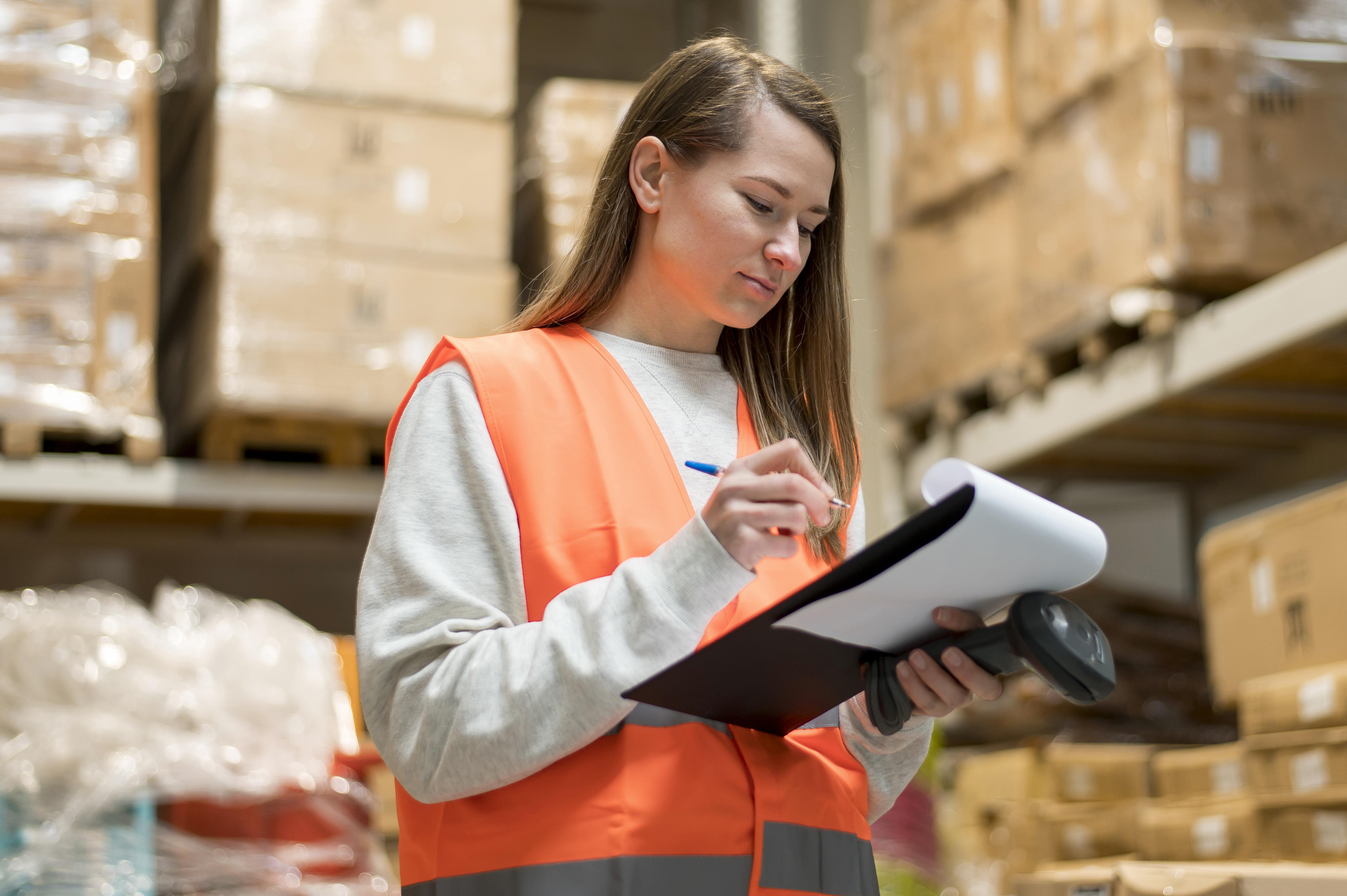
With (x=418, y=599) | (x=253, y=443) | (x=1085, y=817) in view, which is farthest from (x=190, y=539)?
(x=418, y=599)

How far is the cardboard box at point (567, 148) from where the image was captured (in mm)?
5352

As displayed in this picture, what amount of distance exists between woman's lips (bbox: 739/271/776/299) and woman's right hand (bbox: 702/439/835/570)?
0.41m

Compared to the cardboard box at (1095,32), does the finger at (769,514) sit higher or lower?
lower

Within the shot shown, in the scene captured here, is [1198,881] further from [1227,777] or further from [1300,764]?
[1227,777]

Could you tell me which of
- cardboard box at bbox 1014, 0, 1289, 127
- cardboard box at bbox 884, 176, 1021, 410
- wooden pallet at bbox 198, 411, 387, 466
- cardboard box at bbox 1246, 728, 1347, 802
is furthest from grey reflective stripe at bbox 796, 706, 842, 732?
wooden pallet at bbox 198, 411, 387, 466

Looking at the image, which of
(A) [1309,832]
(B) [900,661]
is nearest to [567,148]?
(A) [1309,832]

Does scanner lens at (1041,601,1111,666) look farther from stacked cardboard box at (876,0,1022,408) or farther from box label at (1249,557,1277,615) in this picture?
stacked cardboard box at (876,0,1022,408)

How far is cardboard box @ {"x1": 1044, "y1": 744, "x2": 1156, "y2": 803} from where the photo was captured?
13.5ft

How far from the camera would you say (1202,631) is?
5125mm

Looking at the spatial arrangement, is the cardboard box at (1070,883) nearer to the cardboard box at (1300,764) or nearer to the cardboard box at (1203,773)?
the cardboard box at (1300,764)

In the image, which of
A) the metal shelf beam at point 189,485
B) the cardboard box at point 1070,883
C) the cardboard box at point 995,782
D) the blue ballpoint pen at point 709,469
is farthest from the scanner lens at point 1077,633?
the metal shelf beam at point 189,485

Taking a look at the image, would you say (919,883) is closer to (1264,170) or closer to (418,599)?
(1264,170)

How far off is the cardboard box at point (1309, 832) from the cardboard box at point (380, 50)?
367 cm

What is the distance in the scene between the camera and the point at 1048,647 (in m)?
1.29
